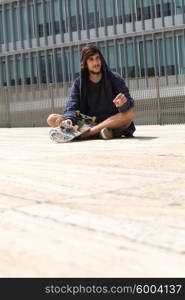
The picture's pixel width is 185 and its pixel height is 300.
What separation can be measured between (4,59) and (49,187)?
4164 centimetres

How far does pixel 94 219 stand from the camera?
2738 millimetres

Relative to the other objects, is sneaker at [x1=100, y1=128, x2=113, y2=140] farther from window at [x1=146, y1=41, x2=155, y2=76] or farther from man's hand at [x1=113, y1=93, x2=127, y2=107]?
window at [x1=146, y1=41, x2=155, y2=76]

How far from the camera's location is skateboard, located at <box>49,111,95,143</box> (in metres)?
8.40

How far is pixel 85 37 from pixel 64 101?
927 inches

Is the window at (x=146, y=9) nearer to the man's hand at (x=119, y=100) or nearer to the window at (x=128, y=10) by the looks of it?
the window at (x=128, y=10)

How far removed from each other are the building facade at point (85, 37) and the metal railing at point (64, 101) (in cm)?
1757

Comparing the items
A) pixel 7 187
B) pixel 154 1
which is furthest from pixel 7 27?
pixel 7 187

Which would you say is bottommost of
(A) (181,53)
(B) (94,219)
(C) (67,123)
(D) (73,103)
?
(C) (67,123)

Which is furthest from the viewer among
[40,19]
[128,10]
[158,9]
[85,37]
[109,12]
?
[40,19]

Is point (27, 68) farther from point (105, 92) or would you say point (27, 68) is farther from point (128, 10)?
point (105, 92)

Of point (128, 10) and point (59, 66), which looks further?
point (59, 66)

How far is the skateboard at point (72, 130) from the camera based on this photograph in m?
8.40

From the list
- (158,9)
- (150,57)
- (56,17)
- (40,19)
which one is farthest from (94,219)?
(40,19)

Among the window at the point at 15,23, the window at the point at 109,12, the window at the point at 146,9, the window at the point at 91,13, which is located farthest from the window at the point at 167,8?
the window at the point at 15,23
